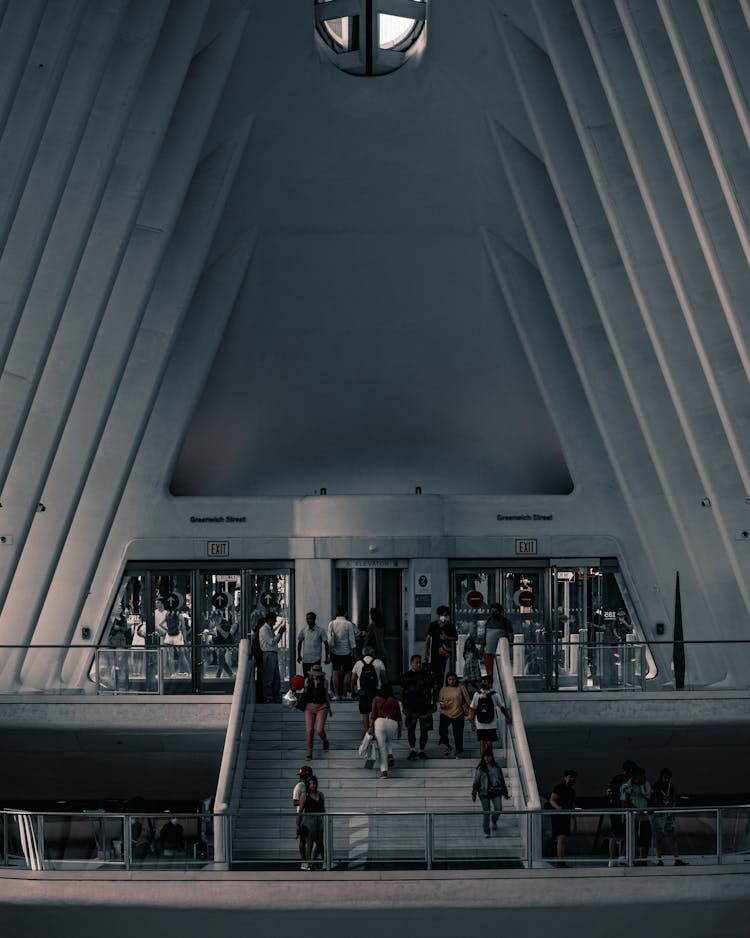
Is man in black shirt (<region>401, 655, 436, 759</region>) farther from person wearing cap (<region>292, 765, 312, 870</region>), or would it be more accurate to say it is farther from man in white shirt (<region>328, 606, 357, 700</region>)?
man in white shirt (<region>328, 606, 357, 700</region>)

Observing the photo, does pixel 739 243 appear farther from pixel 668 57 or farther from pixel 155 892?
pixel 155 892

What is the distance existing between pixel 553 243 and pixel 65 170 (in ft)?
38.1

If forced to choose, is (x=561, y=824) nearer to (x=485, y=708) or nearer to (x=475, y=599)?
(x=485, y=708)

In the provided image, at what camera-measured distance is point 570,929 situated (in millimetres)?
18766

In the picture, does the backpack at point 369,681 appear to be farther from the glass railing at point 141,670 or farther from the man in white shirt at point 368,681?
the glass railing at point 141,670

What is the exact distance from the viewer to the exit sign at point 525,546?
3219 cm

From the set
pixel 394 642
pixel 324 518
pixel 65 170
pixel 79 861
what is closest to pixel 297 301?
pixel 324 518

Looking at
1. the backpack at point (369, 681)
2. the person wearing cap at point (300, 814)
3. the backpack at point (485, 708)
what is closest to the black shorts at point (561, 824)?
the person wearing cap at point (300, 814)

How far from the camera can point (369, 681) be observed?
75.5ft

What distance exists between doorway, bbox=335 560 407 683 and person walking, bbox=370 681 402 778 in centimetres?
831

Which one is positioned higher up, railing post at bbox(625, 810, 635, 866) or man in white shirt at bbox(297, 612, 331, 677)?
man in white shirt at bbox(297, 612, 331, 677)

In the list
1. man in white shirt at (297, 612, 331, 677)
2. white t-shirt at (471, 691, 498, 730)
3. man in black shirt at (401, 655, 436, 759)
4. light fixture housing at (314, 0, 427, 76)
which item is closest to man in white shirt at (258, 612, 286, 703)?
man in white shirt at (297, 612, 331, 677)

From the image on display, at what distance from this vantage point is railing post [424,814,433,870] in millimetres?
18859

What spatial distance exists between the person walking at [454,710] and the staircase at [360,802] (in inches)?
10.7
